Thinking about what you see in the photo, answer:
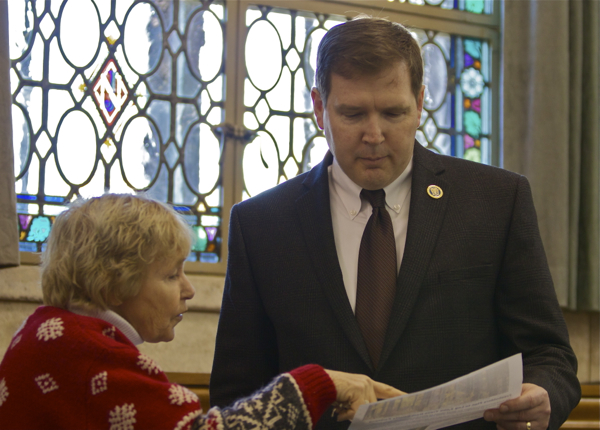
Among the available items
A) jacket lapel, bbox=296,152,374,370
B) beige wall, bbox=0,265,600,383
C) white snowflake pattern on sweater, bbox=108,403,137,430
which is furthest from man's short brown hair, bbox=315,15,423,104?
beige wall, bbox=0,265,600,383

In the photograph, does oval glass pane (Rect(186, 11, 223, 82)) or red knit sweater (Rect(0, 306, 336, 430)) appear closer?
red knit sweater (Rect(0, 306, 336, 430))

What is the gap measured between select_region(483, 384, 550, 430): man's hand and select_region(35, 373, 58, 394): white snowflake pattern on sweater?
91 cm

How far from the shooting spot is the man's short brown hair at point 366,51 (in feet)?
5.72

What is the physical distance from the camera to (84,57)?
10.0 ft

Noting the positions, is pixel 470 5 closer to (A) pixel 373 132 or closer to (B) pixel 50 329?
(A) pixel 373 132

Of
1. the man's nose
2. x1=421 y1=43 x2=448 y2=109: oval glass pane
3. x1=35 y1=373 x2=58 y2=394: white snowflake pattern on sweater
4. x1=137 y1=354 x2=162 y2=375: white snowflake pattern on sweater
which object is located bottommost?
x1=35 y1=373 x2=58 y2=394: white snowflake pattern on sweater

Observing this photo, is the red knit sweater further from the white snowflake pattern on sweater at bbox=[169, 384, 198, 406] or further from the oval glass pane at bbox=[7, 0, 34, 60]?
the oval glass pane at bbox=[7, 0, 34, 60]

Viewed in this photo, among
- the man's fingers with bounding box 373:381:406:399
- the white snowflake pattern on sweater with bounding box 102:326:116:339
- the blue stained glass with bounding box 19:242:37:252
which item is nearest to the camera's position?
the white snowflake pattern on sweater with bounding box 102:326:116:339

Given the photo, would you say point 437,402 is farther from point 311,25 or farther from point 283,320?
point 311,25

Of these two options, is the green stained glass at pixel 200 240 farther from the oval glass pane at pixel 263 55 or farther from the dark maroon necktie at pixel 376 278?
the dark maroon necktie at pixel 376 278

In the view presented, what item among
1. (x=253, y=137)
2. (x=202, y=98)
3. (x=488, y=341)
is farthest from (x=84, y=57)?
(x=488, y=341)

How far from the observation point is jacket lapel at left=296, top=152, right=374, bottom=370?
1636mm

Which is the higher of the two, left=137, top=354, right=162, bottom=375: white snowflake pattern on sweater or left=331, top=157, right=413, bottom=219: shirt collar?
left=331, top=157, right=413, bottom=219: shirt collar

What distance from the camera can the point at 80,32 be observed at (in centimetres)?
306
